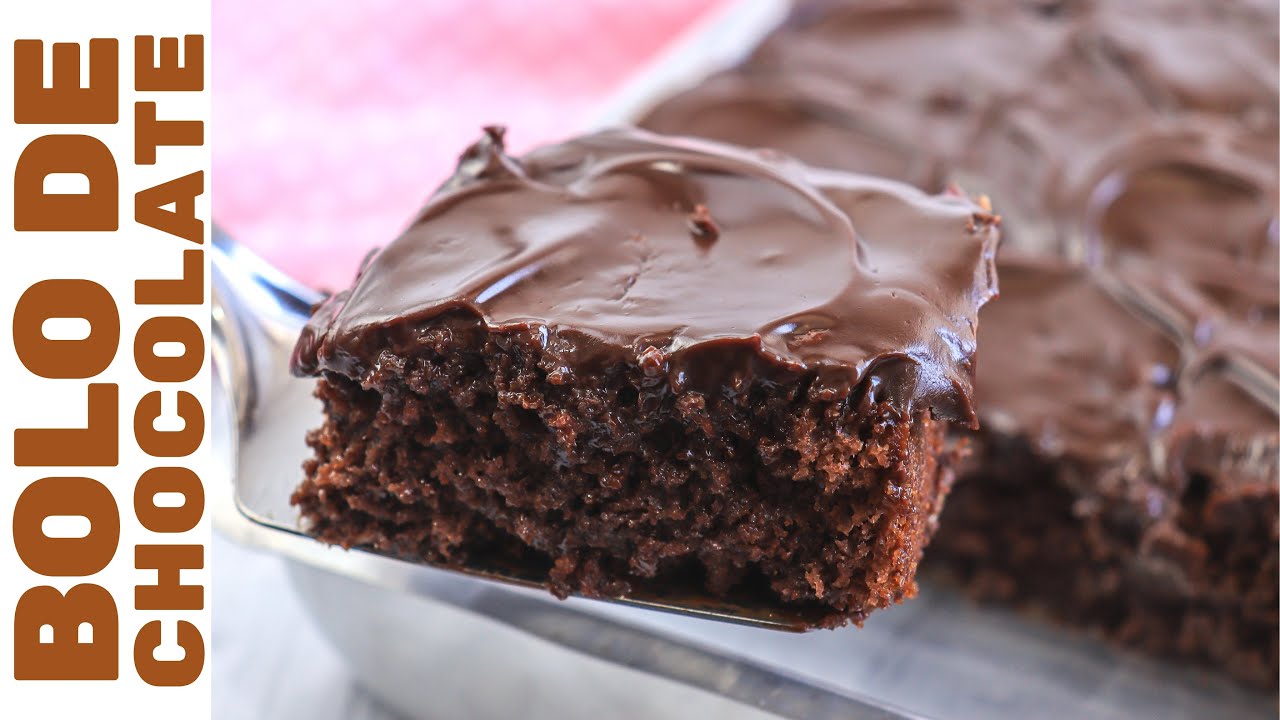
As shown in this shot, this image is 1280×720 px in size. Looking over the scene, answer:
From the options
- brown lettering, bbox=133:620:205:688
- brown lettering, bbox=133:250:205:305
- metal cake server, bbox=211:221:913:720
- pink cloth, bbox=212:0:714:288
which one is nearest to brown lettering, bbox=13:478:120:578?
brown lettering, bbox=133:620:205:688

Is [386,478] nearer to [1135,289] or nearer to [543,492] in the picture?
[543,492]

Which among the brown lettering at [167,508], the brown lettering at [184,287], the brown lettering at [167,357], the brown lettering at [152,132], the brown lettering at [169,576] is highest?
the brown lettering at [152,132]

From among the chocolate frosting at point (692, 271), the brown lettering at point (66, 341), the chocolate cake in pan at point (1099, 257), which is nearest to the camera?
the chocolate frosting at point (692, 271)

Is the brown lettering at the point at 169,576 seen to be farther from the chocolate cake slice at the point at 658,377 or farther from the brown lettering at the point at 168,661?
the chocolate cake slice at the point at 658,377

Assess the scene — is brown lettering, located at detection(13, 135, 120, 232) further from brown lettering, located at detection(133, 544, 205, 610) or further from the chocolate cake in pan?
the chocolate cake in pan

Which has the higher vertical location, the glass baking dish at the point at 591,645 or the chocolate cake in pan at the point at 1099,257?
the chocolate cake in pan at the point at 1099,257

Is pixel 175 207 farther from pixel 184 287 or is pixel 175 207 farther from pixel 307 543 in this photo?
pixel 307 543

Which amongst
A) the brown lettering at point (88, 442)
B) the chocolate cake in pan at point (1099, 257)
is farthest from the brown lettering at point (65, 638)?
the chocolate cake in pan at point (1099, 257)
